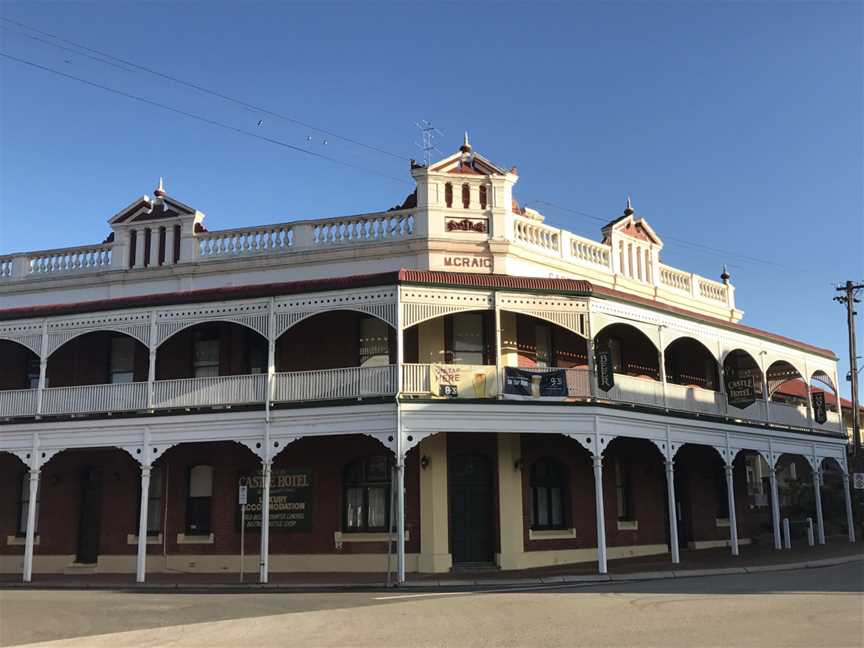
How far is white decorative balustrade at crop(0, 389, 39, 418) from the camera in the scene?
76.0 ft

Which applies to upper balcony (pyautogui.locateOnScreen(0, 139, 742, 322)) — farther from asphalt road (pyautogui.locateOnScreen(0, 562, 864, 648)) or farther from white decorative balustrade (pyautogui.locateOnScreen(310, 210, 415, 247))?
asphalt road (pyautogui.locateOnScreen(0, 562, 864, 648))

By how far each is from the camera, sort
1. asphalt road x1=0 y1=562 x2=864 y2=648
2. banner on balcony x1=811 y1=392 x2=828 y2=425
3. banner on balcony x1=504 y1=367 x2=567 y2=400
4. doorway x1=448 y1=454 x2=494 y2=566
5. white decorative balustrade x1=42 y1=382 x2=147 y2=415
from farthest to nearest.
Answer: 1. banner on balcony x1=811 y1=392 x2=828 y2=425
2. white decorative balustrade x1=42 y1=382 x2=147 y2=415
3. doorway x1=448 y1=454 x2=494 y2=566
4. banner on balcony x1=504 y1=367 x2=567 y2=400
5. asphalt road x1=0 y1=562 x2=864 y2=648

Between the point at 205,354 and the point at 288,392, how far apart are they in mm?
4490

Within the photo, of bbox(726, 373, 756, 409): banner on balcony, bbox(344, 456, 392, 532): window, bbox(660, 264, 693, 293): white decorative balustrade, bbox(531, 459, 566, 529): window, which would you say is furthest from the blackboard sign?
bbox(660, 264, 693, 293): white decorative balustrade

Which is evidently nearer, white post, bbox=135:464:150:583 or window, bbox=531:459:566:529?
white post, bbox=135:464:150:583

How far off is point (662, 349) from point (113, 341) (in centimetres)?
1567

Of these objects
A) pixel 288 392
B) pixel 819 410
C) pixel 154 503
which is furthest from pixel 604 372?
pixel 819 410

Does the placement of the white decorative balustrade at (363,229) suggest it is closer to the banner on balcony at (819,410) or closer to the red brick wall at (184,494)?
the red brick wall at (184,494)

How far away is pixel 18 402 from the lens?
2334 cm

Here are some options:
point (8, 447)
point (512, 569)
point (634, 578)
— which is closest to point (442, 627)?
point (634, 578)

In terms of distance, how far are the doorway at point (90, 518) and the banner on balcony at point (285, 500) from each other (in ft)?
14.7

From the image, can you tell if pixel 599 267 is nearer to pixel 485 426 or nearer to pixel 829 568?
pixel 485 426

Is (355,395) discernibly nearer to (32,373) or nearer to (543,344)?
(543,344)

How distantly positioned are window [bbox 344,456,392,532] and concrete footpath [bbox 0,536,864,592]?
153 cm
